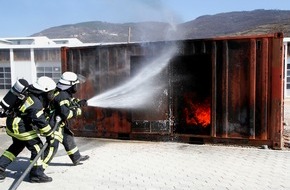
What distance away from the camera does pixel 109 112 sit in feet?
28.5

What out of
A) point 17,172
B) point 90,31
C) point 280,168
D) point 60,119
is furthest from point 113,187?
point 90,31

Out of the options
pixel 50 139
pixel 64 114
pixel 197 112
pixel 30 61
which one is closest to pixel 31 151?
pixel 50 139

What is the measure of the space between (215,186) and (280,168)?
5.03 ft

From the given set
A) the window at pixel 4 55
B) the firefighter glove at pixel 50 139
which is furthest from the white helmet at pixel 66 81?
the window at pixel 4 55

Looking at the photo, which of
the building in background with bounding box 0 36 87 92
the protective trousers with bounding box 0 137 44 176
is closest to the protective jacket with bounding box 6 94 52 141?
the protective trousers with bounding box 0 137 44 176

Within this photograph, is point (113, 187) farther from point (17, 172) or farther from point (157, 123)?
point (157, 123)

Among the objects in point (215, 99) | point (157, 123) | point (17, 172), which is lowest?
point (17, 172)

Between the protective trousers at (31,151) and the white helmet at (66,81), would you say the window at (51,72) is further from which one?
the protective trousers at (31,151)

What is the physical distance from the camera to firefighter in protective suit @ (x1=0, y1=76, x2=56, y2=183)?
5348 mm

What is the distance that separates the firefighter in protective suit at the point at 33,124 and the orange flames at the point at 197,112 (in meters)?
3.40

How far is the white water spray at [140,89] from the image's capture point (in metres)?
8.18

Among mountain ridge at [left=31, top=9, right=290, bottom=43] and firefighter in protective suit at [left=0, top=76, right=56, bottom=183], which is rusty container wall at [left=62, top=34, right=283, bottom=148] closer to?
mountain ridge at [left=31, top=9, right=290, bottom=43]

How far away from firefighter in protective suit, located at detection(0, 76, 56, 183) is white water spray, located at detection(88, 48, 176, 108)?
2965 millimetres

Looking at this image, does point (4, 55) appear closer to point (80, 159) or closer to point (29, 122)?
point (80, 159)
